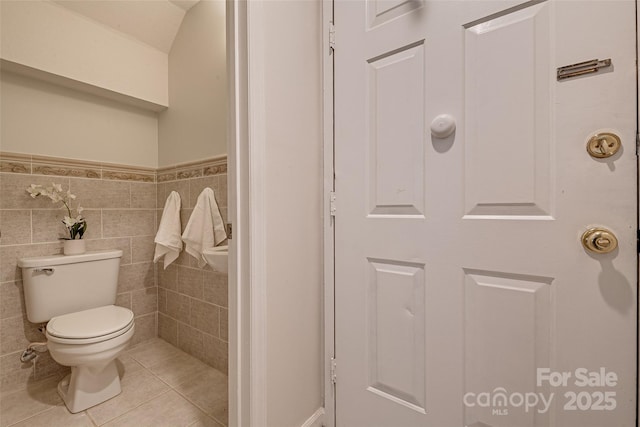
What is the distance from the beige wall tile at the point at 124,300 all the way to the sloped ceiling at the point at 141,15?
5.91 ft

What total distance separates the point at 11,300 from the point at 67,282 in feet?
0.97

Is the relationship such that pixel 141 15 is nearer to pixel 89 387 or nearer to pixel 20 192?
pixel 20 192

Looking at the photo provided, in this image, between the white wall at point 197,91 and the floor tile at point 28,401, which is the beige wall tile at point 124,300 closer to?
the floor tile at point 28,401

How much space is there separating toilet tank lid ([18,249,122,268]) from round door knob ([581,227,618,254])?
87.8 inches

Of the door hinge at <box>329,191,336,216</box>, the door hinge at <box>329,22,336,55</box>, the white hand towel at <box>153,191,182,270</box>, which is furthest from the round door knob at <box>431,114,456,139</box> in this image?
the white hand towel at <box>153,191,182,270</box>

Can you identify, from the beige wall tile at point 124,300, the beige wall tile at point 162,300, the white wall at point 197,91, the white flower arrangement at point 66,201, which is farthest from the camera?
the beige wall tile at point 162,300

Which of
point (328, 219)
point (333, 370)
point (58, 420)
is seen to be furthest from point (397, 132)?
point (58, 420)

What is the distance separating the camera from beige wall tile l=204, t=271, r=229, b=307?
1.60 metres

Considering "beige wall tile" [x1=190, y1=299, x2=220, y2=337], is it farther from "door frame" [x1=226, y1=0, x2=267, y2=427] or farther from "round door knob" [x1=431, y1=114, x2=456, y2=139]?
"round door knob" [x1=431, y1=114, x2=456, y2=139]

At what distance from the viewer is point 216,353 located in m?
1.67

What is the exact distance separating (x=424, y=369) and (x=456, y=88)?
3.05 feet

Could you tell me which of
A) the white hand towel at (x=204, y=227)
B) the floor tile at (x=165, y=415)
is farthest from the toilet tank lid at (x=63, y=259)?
the floor tile at (x=165, y=415)

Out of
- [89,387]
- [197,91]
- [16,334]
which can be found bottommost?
[89,387]

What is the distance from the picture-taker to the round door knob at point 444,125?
0.85m
